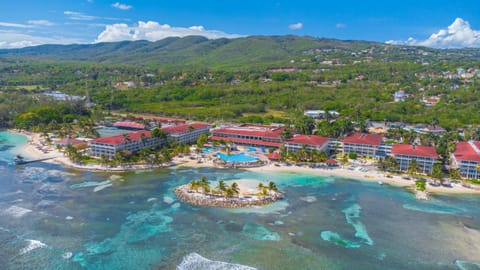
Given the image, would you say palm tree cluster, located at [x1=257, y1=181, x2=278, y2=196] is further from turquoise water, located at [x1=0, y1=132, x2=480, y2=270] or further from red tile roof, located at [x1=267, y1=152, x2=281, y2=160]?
red tile roof, located at [x1=267, y1=152, x2=281, y2=160]

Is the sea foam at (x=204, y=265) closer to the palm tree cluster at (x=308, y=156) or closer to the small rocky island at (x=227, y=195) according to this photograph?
the small rocky island at (x=227, y=195)

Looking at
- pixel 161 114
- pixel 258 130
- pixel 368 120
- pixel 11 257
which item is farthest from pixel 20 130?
pixel 368 120

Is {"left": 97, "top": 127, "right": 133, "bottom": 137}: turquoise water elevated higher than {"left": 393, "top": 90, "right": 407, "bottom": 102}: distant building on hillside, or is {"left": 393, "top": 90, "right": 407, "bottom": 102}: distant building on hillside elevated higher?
{"left": 393, "top": 90, "right": 407, "bottom": 102}: distant building on hillside

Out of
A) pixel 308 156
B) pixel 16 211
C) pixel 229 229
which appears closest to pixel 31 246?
pixel 16 211

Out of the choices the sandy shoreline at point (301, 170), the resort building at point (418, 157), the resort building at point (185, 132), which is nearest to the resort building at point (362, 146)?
the resort building at point (418, 157)

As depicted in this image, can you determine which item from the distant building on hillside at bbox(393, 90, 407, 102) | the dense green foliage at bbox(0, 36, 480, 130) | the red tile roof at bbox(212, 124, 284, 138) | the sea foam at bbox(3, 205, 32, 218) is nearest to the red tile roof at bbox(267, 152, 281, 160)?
the red tile roof at bbox(212, 124, 284, 138)

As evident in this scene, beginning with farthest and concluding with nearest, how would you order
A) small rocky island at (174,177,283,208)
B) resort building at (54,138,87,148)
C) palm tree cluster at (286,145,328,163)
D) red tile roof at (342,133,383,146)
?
resort building at (54,138,87,148), red tile roof at (342,133,383,146), palm tree cluster at (286,145,328,163), small rocky island at (174,177,283,208)
